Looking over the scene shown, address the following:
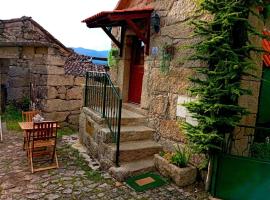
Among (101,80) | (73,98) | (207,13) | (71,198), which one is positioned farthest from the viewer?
(73,98)

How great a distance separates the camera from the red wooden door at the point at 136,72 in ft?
23.5

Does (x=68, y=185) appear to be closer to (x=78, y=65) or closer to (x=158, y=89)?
Result: (x=158, y=89)

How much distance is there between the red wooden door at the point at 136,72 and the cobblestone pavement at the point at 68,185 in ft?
8.36

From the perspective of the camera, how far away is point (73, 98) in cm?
884

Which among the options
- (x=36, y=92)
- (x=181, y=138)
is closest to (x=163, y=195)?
(x=181, y=138)

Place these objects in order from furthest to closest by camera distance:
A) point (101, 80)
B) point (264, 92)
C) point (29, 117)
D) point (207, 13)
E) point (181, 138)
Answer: point (29, 117) < point (101, 80) < point (264, 92) < point (181, 138) < point (207, 13)

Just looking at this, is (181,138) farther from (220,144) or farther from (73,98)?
(73,98)

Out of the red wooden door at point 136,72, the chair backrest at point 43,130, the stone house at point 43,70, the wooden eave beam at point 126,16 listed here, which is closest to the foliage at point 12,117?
the stone house at point 43,70

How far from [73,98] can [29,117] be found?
8.31 feet

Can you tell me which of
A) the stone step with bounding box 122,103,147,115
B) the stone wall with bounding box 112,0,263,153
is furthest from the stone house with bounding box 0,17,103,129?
the stone wall with bounding box 112,0,263,153

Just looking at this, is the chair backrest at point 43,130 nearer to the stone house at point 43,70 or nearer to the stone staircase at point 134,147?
the stone staircase at point 134,147

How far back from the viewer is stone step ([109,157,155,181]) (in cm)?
471

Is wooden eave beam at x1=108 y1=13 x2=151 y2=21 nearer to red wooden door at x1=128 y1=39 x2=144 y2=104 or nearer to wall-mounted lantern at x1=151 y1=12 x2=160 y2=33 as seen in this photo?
wall-mounted lantern at x1=151 y1=12 x2=160 y2=33

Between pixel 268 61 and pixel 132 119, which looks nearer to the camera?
pixel 268 61
